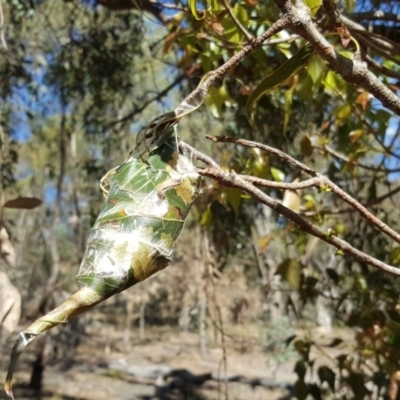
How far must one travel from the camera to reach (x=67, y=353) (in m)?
9.23

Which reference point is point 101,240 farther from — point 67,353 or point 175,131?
point 67,353

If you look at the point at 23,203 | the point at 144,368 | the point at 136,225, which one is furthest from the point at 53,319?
the point at 144,368

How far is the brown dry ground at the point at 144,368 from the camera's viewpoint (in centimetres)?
772

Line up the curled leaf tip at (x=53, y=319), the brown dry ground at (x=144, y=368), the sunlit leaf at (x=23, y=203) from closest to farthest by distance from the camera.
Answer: the curled leaf tip at (x=53, y=319) → the sunlit leaf at (x=23, y=203) → the brown dry ground at (x=144, y=368)

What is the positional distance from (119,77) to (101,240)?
3.19 metres

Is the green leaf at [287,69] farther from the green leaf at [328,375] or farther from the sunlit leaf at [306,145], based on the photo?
the green leaf at [328,375]

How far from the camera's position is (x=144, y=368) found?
393 inches

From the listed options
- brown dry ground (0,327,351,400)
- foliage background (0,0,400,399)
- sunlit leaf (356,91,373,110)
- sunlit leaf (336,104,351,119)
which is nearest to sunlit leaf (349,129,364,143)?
foliage background (0,0,400,399)

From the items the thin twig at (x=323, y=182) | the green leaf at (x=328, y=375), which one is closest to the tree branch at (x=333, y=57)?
the thin twig at (x=323, y=182)

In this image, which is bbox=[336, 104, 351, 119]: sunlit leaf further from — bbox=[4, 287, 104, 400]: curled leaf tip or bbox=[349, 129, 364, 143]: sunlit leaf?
bbox=[4, 287, 104, 400]: curled leaf tip

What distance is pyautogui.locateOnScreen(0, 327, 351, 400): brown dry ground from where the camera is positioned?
772 centimetres

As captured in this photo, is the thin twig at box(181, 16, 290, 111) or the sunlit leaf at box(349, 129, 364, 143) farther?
the sunlit leaf at box(349, 129, 364, 143)

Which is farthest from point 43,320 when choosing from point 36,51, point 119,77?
point 36,51

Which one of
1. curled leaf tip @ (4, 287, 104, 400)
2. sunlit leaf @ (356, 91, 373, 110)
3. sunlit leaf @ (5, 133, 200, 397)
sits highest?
sunlit leaf @ (356, 91, 373, 110)
